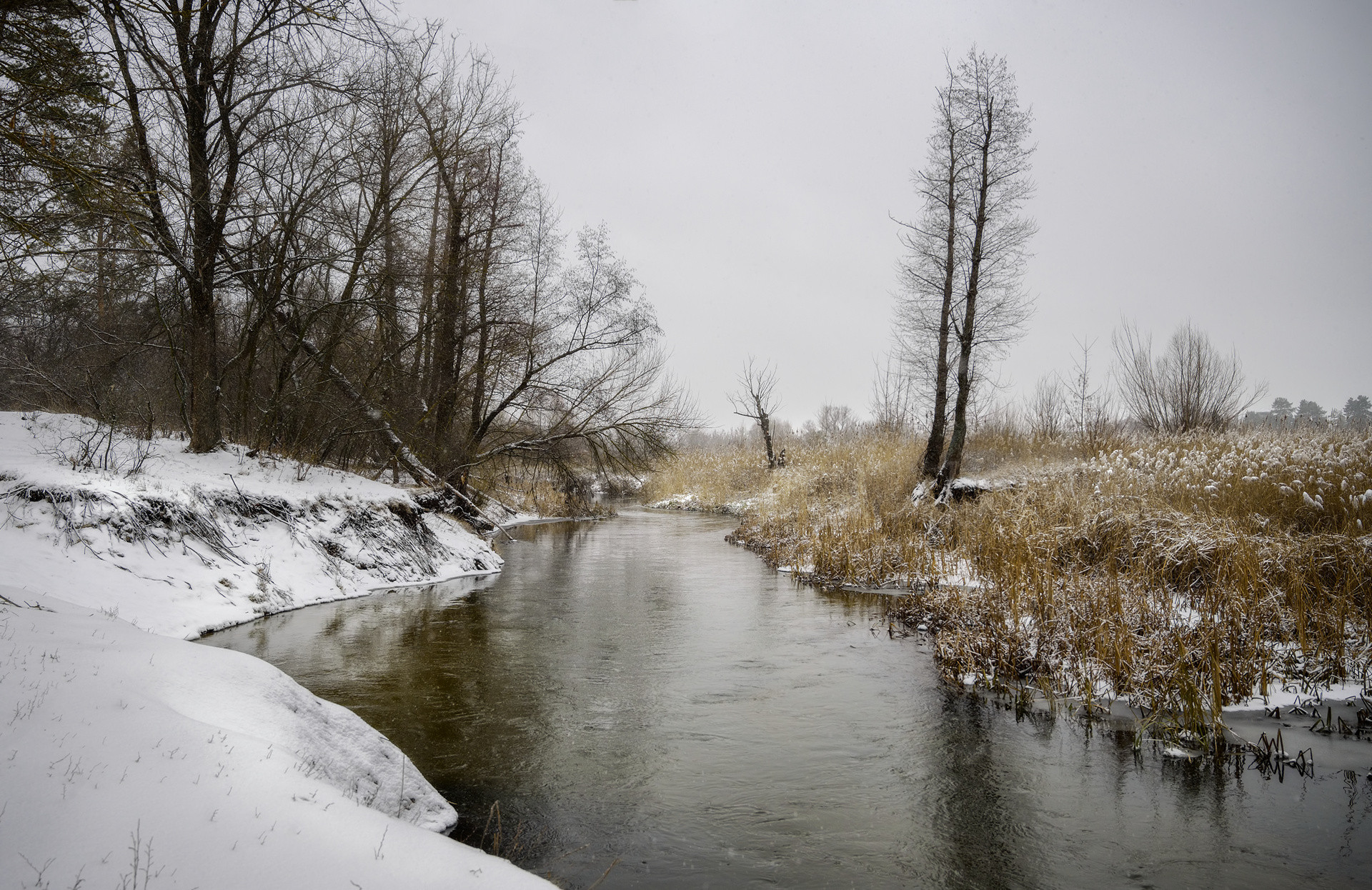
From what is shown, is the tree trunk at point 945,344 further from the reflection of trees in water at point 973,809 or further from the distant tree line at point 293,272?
the reflection of trees in water at point 973,809

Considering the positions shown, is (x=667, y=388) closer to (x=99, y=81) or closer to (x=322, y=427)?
(x=322, y=427)

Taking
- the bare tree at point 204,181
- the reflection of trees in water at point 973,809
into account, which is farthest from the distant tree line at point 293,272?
the reflection of trees in water at point 973,809

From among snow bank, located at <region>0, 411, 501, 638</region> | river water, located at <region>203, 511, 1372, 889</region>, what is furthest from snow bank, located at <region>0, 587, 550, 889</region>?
snow bank, located at <region>0, 411, 501, 638</region>

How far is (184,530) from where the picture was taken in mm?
7781

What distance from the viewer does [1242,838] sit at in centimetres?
363

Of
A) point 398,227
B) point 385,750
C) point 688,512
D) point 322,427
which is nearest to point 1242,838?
point 385,750

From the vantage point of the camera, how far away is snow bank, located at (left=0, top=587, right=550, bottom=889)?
1.95 m

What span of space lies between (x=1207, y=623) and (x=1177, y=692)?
0.65 m

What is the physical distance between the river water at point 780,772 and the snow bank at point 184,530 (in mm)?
747

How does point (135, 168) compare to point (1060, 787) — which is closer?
point (1060, 787)

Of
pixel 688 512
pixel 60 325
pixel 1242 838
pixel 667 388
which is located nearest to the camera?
pixel 1242 838

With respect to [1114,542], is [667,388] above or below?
above

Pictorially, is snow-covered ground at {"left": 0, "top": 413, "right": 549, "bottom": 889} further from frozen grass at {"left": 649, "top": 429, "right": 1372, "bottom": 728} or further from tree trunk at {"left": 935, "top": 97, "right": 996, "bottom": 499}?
tree trunk at {"left": 935, "top": 97, "right": 996, "bottom": 499}

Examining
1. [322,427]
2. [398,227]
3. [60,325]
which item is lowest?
[322,427]
